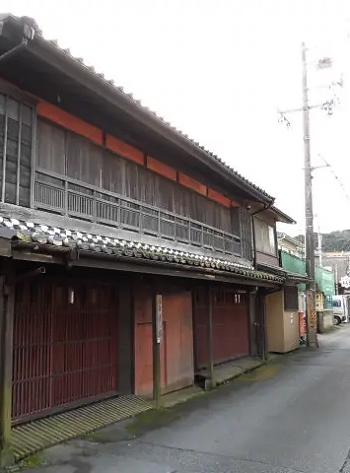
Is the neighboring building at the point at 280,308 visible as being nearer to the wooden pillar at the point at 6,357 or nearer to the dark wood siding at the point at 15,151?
the dark wood siding at the point at 15,151

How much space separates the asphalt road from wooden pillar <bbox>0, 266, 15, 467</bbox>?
70 cm

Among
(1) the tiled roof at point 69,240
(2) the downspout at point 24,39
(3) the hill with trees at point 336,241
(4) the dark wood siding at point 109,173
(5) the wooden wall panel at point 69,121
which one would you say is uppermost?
(3) the hill with trees at point 336,241

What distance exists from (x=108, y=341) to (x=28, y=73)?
5.14 metres

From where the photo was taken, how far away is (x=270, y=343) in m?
19.9

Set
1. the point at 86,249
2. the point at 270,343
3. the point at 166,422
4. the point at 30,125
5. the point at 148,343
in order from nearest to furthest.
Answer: the point at 86,249 < the point at 30,125 < the point at 166,422 < the point at 148,343 < the point at 270,343

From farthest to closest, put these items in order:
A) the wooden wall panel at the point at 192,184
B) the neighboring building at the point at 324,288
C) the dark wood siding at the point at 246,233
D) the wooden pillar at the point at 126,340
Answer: the neighboring building at the point at 324,288, the dark wood siding at the point at 246,233, the wooden wall panel at the point at 192,184, the wooden pillar at the point at 126,340

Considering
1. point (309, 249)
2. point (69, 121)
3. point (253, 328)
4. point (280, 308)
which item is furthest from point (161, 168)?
point (309, 249)

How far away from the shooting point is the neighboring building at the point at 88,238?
6.55 meters

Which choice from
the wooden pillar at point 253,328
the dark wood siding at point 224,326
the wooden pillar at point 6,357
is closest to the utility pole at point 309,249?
the wooden pillar at point 253,328

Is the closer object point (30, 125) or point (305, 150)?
point (30, 125)

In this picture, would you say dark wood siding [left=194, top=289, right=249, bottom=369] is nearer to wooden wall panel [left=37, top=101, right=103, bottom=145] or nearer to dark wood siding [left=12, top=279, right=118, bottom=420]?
dark wood siding [left=12, top=279, right=118, bottom=420]

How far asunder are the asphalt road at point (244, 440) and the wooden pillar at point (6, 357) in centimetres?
70

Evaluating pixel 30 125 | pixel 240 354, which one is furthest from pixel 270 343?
pixel 30 125

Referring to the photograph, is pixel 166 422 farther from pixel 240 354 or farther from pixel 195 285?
pixel 240 354
